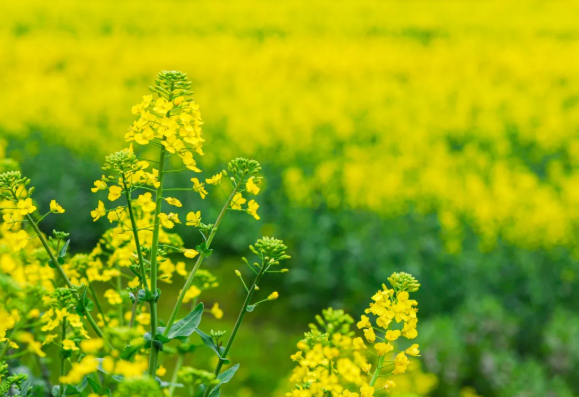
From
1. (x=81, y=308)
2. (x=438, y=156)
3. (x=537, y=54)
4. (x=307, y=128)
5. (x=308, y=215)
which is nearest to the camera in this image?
(x=81, y=308)

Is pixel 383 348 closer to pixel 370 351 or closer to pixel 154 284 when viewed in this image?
pixel 370 351

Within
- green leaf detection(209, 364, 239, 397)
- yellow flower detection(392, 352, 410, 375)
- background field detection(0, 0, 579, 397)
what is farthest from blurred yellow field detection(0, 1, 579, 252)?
green leaf detection(209, 364, 239, 397)

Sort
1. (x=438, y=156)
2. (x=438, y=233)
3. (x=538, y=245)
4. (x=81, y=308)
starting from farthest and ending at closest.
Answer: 1. (x=438, y=156)
2. (x=438, y=233)
3. (x=538, y=245)
4. (x=81, y=308)

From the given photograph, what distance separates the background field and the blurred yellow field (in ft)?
0.11

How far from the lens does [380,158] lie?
7066 mm

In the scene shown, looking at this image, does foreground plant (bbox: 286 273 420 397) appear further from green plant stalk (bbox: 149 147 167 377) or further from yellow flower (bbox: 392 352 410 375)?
green plant stalk (bbox: 149 147 167 377)

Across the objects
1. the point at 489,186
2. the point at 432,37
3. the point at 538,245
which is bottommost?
the point at 538,245

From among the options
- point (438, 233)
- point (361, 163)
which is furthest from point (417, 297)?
point (361, 163)

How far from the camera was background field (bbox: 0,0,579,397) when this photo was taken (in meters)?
4.68

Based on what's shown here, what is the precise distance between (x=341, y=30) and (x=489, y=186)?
10177 mm

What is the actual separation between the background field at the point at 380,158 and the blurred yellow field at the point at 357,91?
35mm

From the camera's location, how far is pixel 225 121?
8125mm

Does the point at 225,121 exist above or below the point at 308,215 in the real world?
above

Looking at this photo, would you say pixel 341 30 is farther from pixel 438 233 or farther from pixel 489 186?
pixel 438 233
